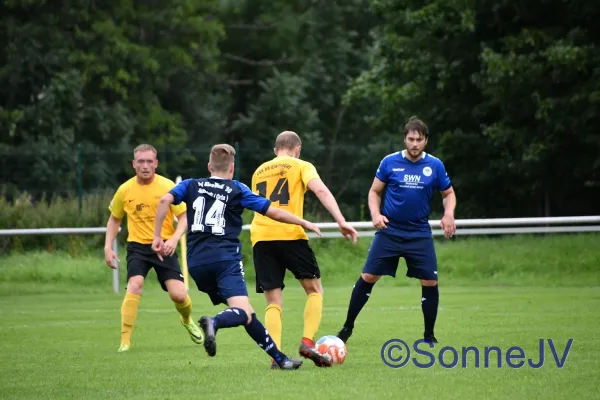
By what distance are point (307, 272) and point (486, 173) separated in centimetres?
2256

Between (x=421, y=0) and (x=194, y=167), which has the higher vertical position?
(x=421, y=0)

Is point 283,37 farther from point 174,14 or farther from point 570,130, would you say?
point 570,130

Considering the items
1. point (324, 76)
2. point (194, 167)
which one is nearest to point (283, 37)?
point (324, 76)

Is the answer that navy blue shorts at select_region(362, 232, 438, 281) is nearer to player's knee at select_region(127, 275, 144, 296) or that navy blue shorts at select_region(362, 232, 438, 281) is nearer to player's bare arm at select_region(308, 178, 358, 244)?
player's bare arm at select_region(308, 178, 358, 244)

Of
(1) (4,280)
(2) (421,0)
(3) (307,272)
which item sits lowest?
(1) (4,280)

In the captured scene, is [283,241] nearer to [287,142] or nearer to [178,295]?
[287,142]

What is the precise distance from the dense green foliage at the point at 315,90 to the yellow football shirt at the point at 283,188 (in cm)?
1762

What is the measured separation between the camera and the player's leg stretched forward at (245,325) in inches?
368

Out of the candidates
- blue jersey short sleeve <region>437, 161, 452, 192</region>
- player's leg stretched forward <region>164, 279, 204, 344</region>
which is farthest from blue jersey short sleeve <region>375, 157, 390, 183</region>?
player's leg stretched forward <region>164, 279, 204, 344</region>

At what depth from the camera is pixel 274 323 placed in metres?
10.6

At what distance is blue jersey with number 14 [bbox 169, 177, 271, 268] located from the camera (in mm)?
9781

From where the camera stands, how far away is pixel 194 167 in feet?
101

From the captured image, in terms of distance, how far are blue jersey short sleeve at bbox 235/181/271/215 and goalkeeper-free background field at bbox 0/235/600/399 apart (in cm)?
126

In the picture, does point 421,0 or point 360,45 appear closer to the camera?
point 421,0
